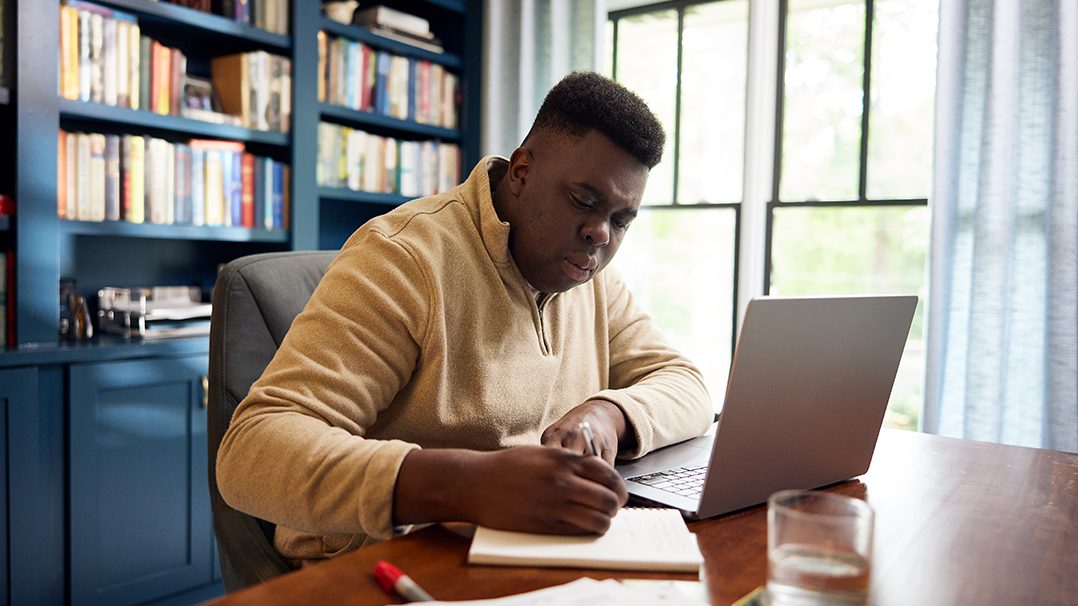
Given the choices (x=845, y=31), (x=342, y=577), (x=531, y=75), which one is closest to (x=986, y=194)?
(x=845, y=31)

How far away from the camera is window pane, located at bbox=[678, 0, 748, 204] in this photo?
2.97 m

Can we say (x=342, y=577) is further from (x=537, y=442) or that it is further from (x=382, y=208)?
(x=382, y=208)

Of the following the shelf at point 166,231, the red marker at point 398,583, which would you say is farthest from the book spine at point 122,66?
the red marker at point 398,583

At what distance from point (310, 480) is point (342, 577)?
0.51 ft

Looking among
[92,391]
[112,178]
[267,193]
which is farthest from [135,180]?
[92,391]

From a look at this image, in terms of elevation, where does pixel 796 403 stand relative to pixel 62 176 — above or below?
below

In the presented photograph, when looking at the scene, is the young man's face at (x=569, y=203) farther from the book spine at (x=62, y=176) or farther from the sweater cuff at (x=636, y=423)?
the book spine at (x=62, y=176)

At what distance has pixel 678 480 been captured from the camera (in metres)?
0.98

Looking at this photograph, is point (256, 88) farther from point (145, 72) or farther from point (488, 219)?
point (488, 219)

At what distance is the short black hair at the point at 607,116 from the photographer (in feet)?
3.61

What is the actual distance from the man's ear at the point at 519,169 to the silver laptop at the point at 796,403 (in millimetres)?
438

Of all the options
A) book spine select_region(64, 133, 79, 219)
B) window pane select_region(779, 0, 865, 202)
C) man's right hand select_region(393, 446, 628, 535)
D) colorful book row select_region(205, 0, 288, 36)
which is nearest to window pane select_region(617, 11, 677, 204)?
window pane select_region(779, 0, 865, 202)

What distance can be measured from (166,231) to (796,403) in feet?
6.43

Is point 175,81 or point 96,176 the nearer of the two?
point 96,176
